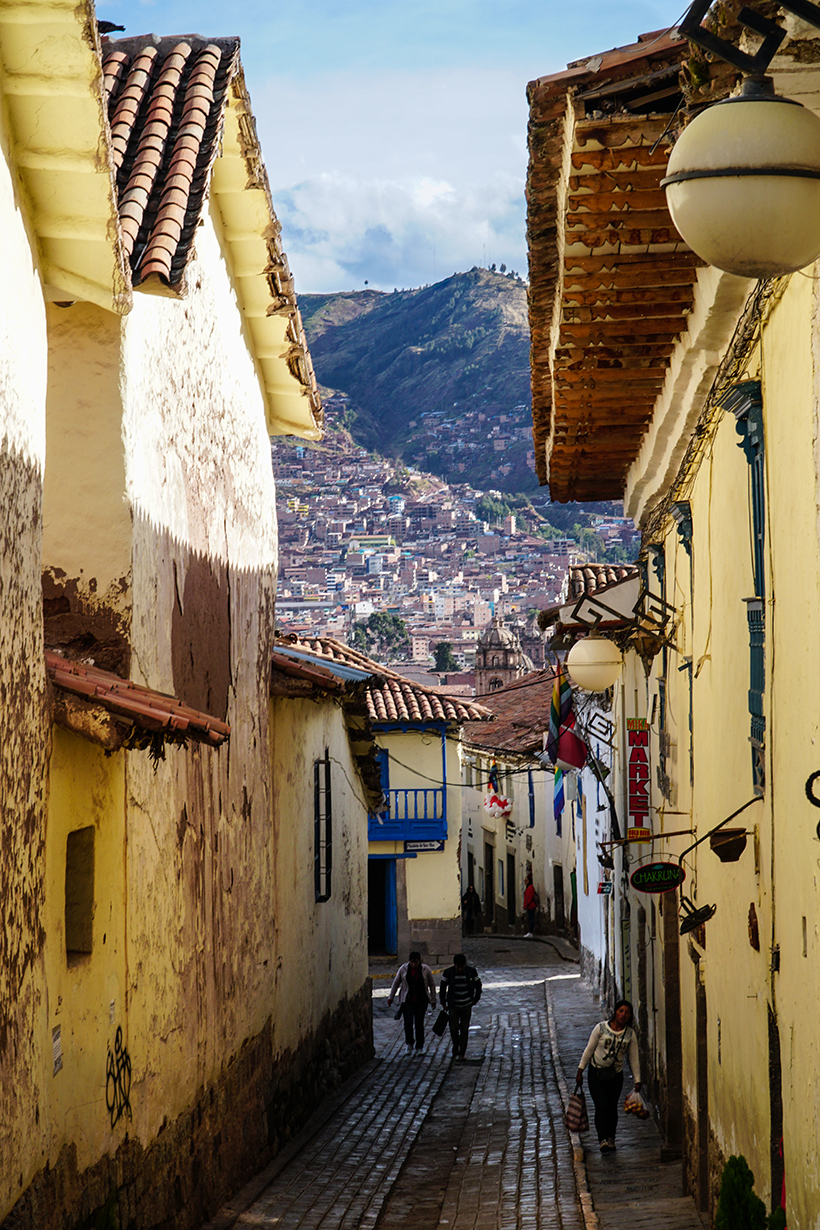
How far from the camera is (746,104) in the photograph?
364cm

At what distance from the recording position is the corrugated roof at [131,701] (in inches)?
254

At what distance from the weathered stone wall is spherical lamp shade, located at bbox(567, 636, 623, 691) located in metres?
4.03

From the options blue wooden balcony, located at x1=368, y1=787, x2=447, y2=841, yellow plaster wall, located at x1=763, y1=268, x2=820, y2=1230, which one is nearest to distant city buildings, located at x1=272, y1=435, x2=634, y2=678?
blue wooden balcony, located at x1=368, y1=787, x2=447, y2=841

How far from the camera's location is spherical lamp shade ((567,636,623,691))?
11547mm

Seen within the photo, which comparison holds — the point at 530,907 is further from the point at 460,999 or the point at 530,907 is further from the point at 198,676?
the point at 198,676

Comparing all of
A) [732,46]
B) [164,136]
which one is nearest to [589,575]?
[164,136]

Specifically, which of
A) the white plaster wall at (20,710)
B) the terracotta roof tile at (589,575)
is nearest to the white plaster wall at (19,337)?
the white plaster wall at (20,710)

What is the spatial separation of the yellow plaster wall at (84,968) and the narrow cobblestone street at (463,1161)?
2388mm

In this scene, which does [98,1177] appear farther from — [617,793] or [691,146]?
[617,793]

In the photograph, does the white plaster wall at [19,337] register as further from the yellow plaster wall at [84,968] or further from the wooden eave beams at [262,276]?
the wooden eave beams at [262,276]

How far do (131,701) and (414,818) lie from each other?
22111 millimetres

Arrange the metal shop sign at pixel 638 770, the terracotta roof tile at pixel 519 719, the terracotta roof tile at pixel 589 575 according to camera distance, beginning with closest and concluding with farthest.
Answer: the metal shop sign at pixel 638 770 < the terracotta roof tile at pixel 589 575 < the terracotta roof tile at pixel 519 719

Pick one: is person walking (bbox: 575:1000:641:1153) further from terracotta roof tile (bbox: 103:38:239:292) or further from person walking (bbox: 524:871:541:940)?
person walking (bbox: 524:871:541:940)

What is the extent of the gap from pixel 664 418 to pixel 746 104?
5.99 m
